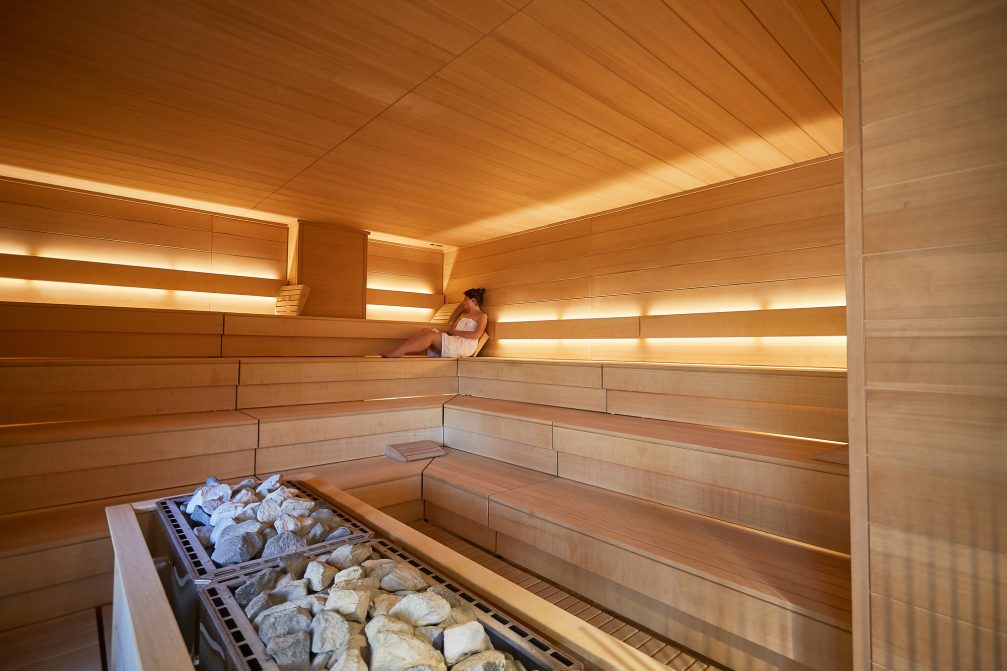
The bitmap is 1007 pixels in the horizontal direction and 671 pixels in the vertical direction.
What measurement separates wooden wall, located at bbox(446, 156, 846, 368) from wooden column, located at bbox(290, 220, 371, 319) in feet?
4.54

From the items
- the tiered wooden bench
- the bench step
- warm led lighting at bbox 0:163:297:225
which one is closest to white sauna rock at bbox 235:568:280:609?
the tiered wooden bench

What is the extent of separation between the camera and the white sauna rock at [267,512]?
1526 mm

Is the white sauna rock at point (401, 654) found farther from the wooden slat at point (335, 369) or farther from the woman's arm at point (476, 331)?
the woman's arm at point (476, 331)

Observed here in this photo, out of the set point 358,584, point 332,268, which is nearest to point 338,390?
point 332,268

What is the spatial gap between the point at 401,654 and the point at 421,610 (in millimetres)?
128

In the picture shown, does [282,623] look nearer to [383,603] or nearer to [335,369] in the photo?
[383,603]

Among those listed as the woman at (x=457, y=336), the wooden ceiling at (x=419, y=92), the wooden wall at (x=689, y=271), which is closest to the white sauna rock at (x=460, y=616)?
the wooden ceiling at (x=419, y=92)

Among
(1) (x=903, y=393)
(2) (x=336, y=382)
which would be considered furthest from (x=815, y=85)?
(2) (x=336, y=382)

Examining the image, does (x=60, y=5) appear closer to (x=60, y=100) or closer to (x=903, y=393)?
(x=60, y=100)

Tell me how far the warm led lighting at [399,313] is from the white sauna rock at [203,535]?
372cm

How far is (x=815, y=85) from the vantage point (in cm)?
203

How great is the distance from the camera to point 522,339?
4.62m

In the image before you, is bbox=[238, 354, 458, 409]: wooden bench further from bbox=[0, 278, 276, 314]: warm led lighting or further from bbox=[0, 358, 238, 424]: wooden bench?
bbox=[0, 278, 276, 314]: warm led lighting

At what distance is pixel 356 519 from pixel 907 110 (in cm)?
187
